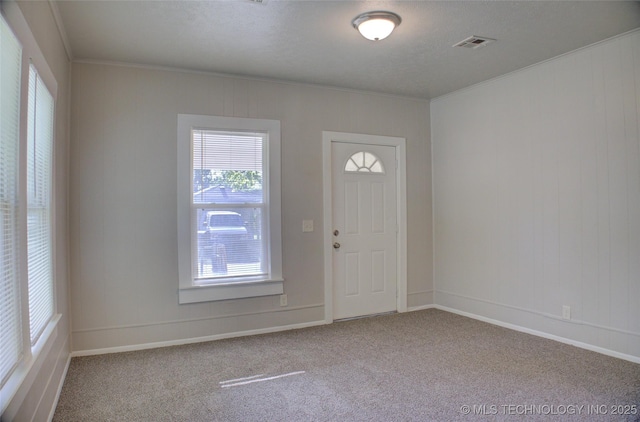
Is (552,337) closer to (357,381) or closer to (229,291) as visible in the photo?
(357,381)

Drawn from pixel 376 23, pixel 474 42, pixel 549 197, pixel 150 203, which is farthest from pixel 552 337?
pixel 150 203

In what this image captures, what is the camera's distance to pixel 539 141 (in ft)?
12.3

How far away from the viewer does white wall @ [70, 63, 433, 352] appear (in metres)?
3.43

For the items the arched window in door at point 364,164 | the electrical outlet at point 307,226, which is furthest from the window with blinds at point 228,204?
the arched window in door at point 364,164

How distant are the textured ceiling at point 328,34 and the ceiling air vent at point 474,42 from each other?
0.18ft

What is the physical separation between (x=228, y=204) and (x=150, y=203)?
2.28 feet

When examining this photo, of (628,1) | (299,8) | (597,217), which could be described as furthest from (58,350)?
(628,1)

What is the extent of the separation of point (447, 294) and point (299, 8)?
3561 millimetres

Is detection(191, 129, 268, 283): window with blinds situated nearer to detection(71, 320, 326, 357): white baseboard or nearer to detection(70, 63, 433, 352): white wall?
detection(70, 63, 433, 352): white wall

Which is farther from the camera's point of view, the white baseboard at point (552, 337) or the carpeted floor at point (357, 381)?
the white baseboard at point (552, 337)

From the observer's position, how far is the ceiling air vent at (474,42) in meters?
3.13

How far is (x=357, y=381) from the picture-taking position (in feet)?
9.28

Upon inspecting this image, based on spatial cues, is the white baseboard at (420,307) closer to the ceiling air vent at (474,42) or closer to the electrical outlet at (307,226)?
the electrical outlet at (307,226)

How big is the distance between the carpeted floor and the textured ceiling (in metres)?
2.54
